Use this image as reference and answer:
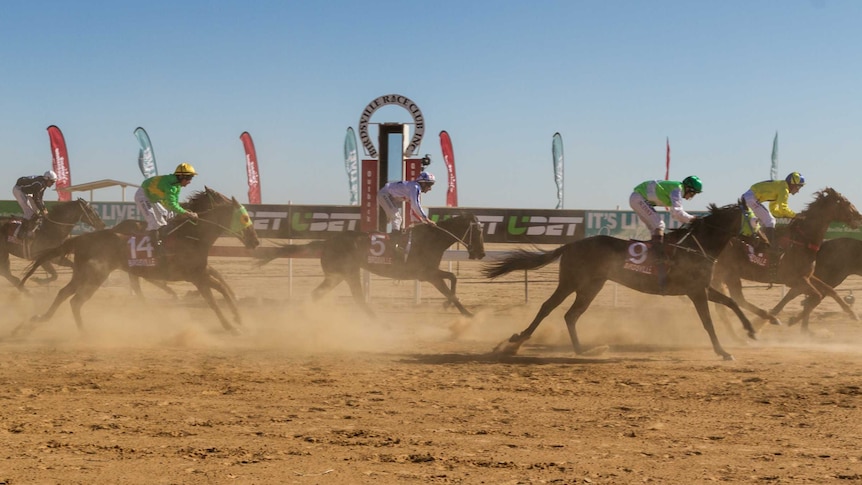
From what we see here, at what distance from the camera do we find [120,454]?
557 cm

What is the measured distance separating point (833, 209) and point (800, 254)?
805 millimetres

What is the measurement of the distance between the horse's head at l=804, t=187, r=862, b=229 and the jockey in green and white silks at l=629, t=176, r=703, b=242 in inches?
122

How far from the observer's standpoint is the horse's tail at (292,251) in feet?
46.3

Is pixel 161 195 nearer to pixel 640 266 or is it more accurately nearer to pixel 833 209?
pixel 640 266

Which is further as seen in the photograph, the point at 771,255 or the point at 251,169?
the point at 251,169

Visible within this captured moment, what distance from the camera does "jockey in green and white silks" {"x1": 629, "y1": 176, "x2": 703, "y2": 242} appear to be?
417 inches

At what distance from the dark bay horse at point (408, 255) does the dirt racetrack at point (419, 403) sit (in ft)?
2.40

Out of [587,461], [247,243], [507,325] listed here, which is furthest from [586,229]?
[587,461]

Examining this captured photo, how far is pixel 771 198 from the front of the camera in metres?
12.5

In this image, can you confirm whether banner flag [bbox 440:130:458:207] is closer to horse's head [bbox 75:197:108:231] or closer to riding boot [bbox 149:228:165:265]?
horse's head [bbox 75:197:108:231]

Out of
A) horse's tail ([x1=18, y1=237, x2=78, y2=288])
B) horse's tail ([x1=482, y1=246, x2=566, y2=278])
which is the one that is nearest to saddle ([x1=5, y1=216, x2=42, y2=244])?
horse's tail ([x1=18, y1=237, x2=78, y2=288])

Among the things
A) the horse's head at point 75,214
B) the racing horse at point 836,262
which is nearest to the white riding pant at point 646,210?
the racing horse at point 836,262

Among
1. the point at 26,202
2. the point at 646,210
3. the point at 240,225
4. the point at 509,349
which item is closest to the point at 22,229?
the point at 26,202

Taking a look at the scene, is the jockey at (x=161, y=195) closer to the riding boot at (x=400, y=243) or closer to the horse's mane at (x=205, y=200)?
the horse's mane at (x=205, y=200)
